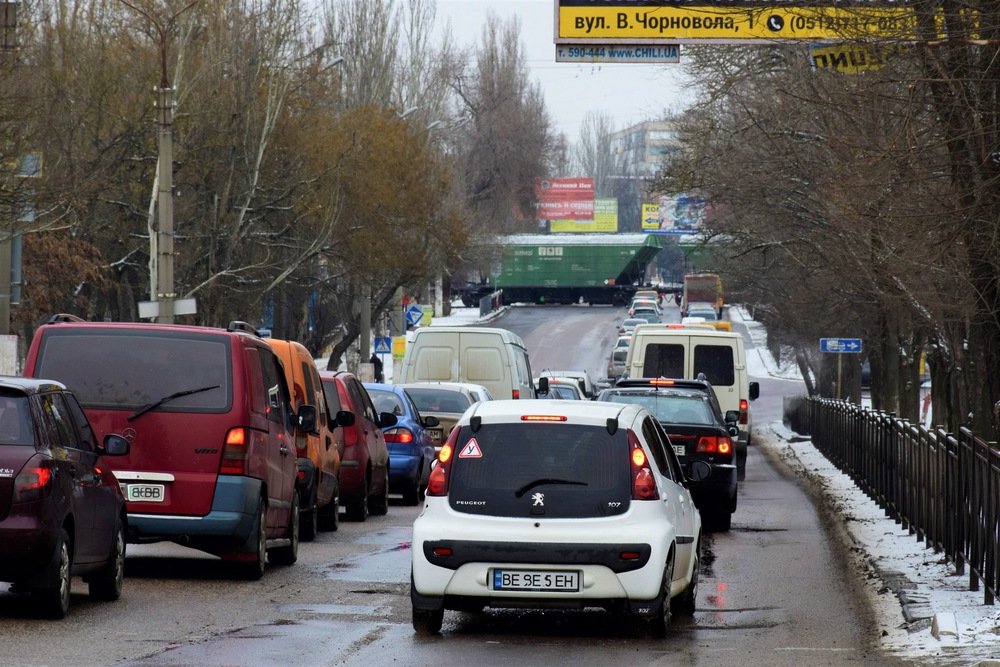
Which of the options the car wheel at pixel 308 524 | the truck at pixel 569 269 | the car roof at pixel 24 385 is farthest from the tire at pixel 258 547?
the truck at pixel 569 269

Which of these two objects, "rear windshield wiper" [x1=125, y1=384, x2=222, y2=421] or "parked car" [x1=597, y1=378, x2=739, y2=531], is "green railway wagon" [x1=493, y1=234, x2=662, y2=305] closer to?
"parked car" [x1=597, y1=378, x2=739, y2=531]

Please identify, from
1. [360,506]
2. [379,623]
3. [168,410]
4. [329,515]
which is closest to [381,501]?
[360,506]

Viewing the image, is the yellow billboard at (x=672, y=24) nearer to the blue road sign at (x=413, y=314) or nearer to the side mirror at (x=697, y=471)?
the side mirror at (x=697, y=471)

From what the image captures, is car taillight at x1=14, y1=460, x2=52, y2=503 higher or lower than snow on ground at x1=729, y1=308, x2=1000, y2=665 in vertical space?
higher

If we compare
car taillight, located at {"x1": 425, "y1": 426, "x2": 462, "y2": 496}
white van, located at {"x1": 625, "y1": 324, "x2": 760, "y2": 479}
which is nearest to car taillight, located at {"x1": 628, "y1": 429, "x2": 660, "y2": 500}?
car taillight, located at {"x1": 425, "y1": 426, "x2": 462, "y2": 496}

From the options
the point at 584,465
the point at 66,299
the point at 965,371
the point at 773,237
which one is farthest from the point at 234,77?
the point at 584,465

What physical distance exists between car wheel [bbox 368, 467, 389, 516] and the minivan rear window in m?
8.11

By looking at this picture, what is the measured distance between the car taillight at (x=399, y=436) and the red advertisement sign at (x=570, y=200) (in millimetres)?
94894

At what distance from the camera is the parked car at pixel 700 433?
1911 cm

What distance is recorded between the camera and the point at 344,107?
59.7 meters

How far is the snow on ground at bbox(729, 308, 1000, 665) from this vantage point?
32.0 feet

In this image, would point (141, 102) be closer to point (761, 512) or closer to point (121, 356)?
point (761, 512)

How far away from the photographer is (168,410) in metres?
12.7

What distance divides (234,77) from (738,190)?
1629 centimetres
